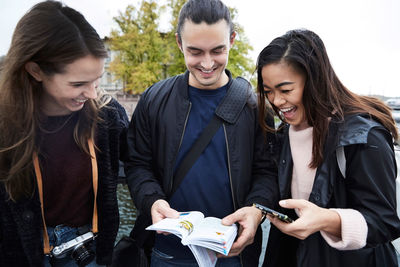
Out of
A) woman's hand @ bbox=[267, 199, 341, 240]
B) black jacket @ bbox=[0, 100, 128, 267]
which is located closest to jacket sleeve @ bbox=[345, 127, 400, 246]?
woman's hand @ bbox=[267, 199, 341, 240]

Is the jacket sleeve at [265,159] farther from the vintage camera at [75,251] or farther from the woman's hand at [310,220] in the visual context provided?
the vintage camera at [75,251]

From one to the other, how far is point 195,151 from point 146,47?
2181cm

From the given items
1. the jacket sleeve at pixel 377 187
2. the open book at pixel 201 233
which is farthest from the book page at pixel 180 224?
the jacket sleeve at pixel 377 187

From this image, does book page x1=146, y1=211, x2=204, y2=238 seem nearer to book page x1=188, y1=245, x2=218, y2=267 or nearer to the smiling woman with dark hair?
book page x1=188, y1=245, x2=218, y2=267

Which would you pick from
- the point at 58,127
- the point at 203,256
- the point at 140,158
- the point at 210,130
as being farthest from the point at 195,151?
the point at 58,127

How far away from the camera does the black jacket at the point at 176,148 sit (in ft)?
6.45

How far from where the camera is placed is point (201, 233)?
151 centimetres

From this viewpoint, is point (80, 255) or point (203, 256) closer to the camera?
point (203, 256)

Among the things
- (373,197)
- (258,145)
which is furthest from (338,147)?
(258,145)

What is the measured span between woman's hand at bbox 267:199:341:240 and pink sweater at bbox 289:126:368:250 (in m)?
0.05

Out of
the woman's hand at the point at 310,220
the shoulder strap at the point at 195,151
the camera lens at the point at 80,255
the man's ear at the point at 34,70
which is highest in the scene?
the man's ear at the point at 34,70

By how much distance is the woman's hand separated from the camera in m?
1.44

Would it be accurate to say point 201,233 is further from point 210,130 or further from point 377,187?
point 377,187

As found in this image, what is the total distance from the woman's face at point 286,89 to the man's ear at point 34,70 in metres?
1.37
